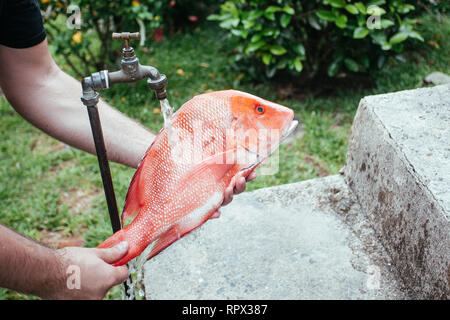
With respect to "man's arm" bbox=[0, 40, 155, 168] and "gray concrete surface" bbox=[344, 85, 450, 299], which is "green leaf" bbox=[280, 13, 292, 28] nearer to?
"gray concrete surface" bbox=[344, 85, 450, 299]

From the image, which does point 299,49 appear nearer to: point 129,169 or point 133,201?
point 129,169

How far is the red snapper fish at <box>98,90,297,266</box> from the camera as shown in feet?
4.54

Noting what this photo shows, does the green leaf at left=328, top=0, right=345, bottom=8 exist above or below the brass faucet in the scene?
below

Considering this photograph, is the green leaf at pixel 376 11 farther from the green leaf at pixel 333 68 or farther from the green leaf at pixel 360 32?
the green leaf at pixel 333 68

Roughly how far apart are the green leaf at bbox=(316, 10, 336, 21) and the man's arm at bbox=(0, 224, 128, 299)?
3.47m

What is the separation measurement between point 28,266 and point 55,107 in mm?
851

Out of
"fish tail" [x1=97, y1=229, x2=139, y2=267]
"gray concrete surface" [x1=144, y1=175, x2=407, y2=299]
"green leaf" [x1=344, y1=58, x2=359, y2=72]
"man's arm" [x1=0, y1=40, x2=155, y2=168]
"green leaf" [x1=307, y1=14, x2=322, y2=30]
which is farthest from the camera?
"green leaf" [x1=344, y1=58, x2=359, y2=72]

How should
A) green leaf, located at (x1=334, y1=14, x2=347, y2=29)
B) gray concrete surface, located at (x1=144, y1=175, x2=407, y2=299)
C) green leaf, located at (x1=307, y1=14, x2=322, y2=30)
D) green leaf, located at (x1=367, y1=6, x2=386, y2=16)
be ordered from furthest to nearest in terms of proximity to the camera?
1. green leaf, located at (x1=307, y1=14, x2=322, y2=30)
2. green leaf, located at (x1=334, y1=14, x2=347, y2=29)
3. green leaf, located at (x1=367, y1=6, x2=386, y2=16)
4. gray concrete surface, located at (x1=144, y1=175, x2=407, y2=299)

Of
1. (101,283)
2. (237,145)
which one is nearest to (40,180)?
(101,283)

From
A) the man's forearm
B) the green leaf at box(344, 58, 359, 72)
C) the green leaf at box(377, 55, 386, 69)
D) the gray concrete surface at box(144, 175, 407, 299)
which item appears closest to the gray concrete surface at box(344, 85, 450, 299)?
the gray concrete surface at box(144, 175, 407, 299)

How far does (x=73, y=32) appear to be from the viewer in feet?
15.8
